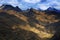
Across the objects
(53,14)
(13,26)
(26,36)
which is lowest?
(26,36)

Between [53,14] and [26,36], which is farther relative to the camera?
[53,14]

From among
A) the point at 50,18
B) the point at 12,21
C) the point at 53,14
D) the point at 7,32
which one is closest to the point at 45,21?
the point at 50,18

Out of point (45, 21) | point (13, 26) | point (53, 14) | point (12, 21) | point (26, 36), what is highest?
point (53, 14)

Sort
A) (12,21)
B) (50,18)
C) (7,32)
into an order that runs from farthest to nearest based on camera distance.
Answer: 1. (50,18)
2. (12,21)
3. (7,32)

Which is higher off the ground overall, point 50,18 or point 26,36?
point 50,18

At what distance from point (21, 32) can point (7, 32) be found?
10.1 meters

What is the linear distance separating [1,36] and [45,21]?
76.8 metres

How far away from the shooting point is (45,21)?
16912 centimetres

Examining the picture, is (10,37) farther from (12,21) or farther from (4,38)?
(12,21)

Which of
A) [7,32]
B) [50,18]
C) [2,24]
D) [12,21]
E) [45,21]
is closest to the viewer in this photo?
[7,32]

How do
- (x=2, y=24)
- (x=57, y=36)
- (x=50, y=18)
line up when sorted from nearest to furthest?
(x=57, y=36)
(x=2, y=24)
(x=50, y=18)

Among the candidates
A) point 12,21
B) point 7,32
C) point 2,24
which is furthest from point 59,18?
point 7,32

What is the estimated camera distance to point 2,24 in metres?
120

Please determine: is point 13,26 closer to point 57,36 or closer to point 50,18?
point 57,36
